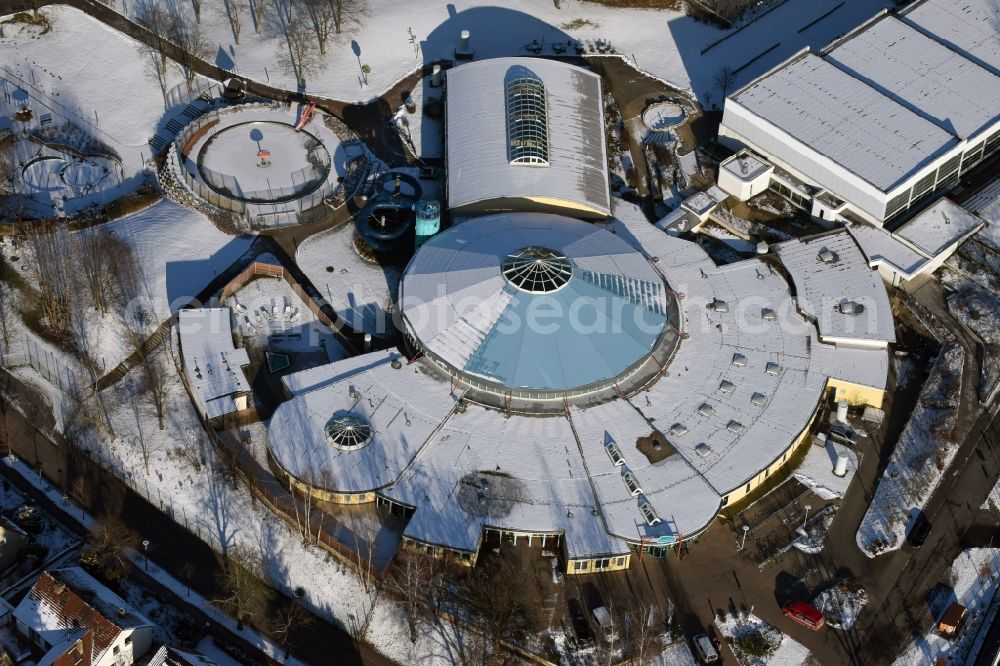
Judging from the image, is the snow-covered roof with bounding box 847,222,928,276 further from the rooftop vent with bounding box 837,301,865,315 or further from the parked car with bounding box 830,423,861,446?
the parked car with bounding box 830,423,861,446

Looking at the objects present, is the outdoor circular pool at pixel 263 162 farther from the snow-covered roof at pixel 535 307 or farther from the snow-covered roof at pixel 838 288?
the snow-covered roof at pixel 838 288

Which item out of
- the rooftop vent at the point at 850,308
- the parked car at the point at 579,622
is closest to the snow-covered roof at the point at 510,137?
the rooftop vent at the point at 850,308

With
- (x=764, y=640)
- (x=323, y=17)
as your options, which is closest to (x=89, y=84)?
(x=323, y=17)

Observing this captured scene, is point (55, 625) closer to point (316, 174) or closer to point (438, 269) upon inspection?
point (438, 269)

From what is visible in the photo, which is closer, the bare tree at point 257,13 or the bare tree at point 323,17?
the bare tree at point 323,17

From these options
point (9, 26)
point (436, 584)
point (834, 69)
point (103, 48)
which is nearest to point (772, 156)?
point (834, 69)

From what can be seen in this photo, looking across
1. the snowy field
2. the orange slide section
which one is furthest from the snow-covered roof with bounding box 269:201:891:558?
the snowy field
